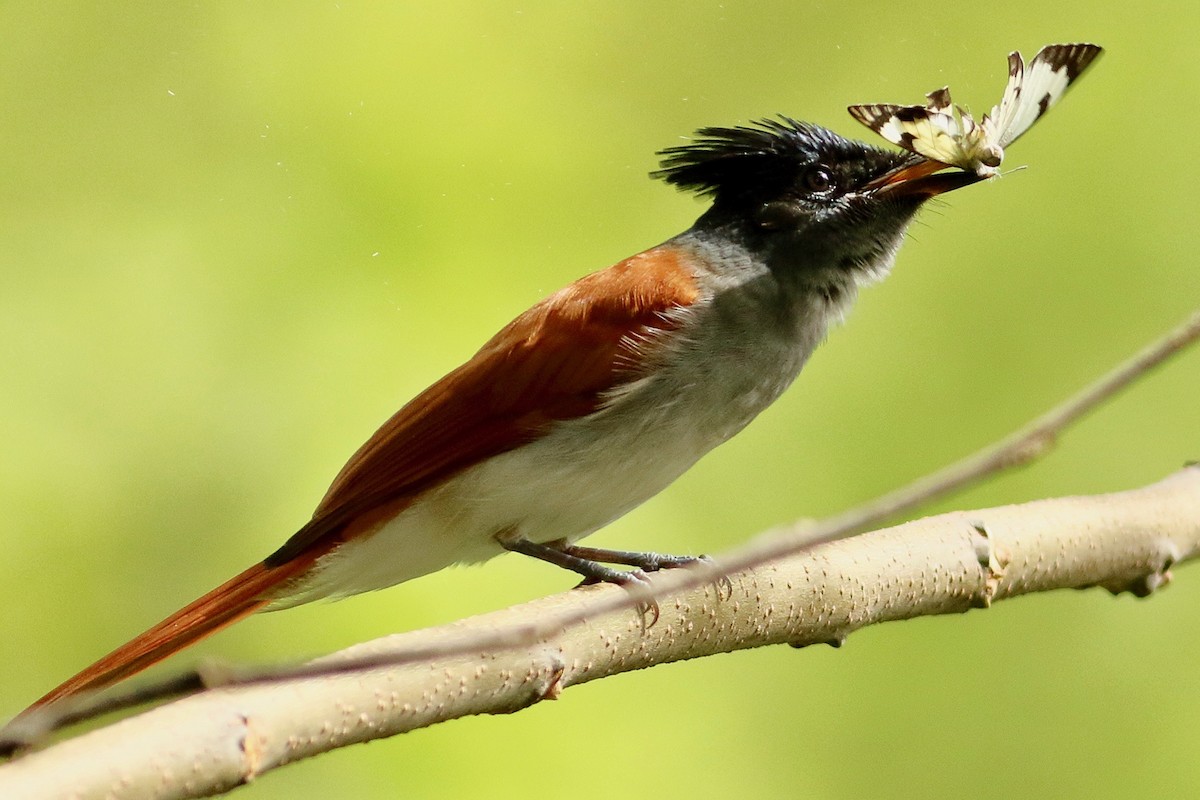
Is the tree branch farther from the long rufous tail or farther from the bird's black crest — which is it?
the bird's black crest

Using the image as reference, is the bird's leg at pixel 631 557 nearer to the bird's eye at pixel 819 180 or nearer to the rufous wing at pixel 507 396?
the rufous wing at pixel 507 396

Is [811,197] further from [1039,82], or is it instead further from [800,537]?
[800,537]

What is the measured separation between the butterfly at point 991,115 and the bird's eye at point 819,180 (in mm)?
219

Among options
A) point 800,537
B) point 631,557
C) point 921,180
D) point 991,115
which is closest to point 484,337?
point 631,557

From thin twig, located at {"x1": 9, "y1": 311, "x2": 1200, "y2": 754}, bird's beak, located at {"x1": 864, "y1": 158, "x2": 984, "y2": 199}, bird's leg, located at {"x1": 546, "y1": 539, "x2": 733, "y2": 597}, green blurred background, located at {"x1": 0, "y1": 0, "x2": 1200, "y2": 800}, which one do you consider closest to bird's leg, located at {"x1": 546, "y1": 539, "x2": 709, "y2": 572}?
bird's leg, located at {"x1": 546, "y1": 539, "x2": 733, "y2": 597}

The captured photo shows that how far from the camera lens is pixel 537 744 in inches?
71.3

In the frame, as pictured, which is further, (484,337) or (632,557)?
(484,337)

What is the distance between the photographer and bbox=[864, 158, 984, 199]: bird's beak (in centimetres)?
122

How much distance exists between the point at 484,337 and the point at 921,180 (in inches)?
29.1

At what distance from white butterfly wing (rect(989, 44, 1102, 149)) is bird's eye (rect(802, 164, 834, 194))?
0.25 meters

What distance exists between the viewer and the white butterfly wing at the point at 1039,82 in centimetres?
111

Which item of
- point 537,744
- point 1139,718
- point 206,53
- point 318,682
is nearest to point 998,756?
point 1139,718

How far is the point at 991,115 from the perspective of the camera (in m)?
1.14

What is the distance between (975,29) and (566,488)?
108 cm
